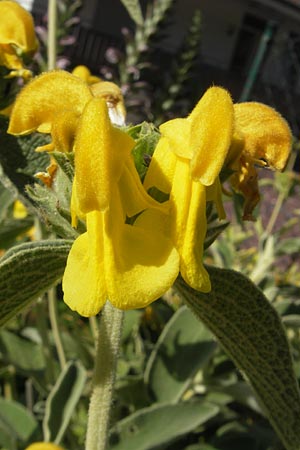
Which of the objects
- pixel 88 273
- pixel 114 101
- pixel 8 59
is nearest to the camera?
pixel 88 273

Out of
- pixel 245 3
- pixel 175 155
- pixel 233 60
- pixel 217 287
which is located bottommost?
pixel 233 60

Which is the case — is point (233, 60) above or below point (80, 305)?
below

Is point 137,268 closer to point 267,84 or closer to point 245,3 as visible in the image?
point 267,84

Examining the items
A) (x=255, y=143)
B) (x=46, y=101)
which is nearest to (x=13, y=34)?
(x=46, y=101)

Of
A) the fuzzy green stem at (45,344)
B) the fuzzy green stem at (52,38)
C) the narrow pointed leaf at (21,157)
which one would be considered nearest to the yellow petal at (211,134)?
the narrow pointed leaf at (21,157)

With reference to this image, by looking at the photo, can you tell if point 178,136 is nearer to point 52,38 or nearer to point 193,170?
point 193,170

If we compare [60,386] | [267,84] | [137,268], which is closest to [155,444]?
[60,386]

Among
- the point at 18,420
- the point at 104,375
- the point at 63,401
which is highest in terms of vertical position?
the point at 104,375

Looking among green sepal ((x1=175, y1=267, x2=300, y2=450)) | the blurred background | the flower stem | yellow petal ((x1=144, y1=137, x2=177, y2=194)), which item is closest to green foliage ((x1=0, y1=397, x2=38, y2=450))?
the flower stem
